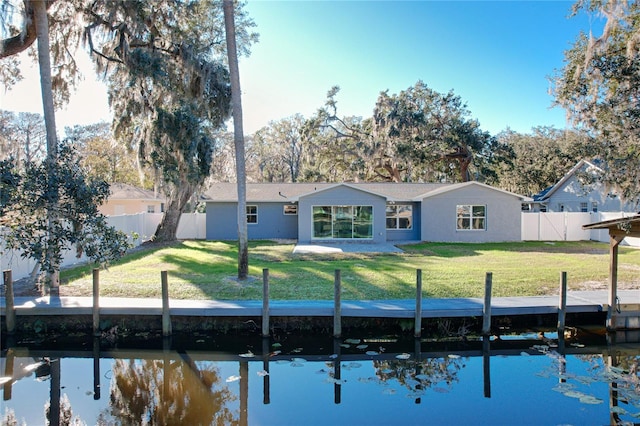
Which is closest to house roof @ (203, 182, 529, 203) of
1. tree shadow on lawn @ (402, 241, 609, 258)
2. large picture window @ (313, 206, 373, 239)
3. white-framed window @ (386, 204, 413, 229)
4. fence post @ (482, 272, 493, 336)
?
white-framed window @ (386, 204, 413, 229)

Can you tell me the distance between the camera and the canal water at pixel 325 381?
5.42 m

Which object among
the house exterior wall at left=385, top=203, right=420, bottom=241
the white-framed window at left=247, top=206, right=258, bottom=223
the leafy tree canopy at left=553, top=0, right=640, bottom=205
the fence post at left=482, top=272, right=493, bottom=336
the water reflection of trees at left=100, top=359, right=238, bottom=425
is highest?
the leafy tree canopy at left=553, top=0, right=640, bottom=205

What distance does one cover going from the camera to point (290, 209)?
2236 cm

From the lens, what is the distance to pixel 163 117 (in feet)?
53.0

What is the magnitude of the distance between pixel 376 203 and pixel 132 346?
1443cm

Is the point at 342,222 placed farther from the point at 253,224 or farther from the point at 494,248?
the point at 494,248

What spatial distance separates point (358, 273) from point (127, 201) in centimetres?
2293

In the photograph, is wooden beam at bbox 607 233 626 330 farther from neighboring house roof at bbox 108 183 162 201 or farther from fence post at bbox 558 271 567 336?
neighboring house roof at bbox 108 183 162 201

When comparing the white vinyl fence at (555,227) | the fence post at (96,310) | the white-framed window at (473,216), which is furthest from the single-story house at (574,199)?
the fence post at (96,310)

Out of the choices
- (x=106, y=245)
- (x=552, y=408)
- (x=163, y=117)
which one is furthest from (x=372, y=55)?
(x=552, y=408)

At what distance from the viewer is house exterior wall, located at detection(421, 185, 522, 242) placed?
20.7 meters

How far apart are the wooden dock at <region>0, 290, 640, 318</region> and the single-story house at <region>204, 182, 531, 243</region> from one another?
460 inches

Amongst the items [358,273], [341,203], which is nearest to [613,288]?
[358,273]

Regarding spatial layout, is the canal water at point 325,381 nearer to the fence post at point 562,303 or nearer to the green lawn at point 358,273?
the fence post at point 562,303
